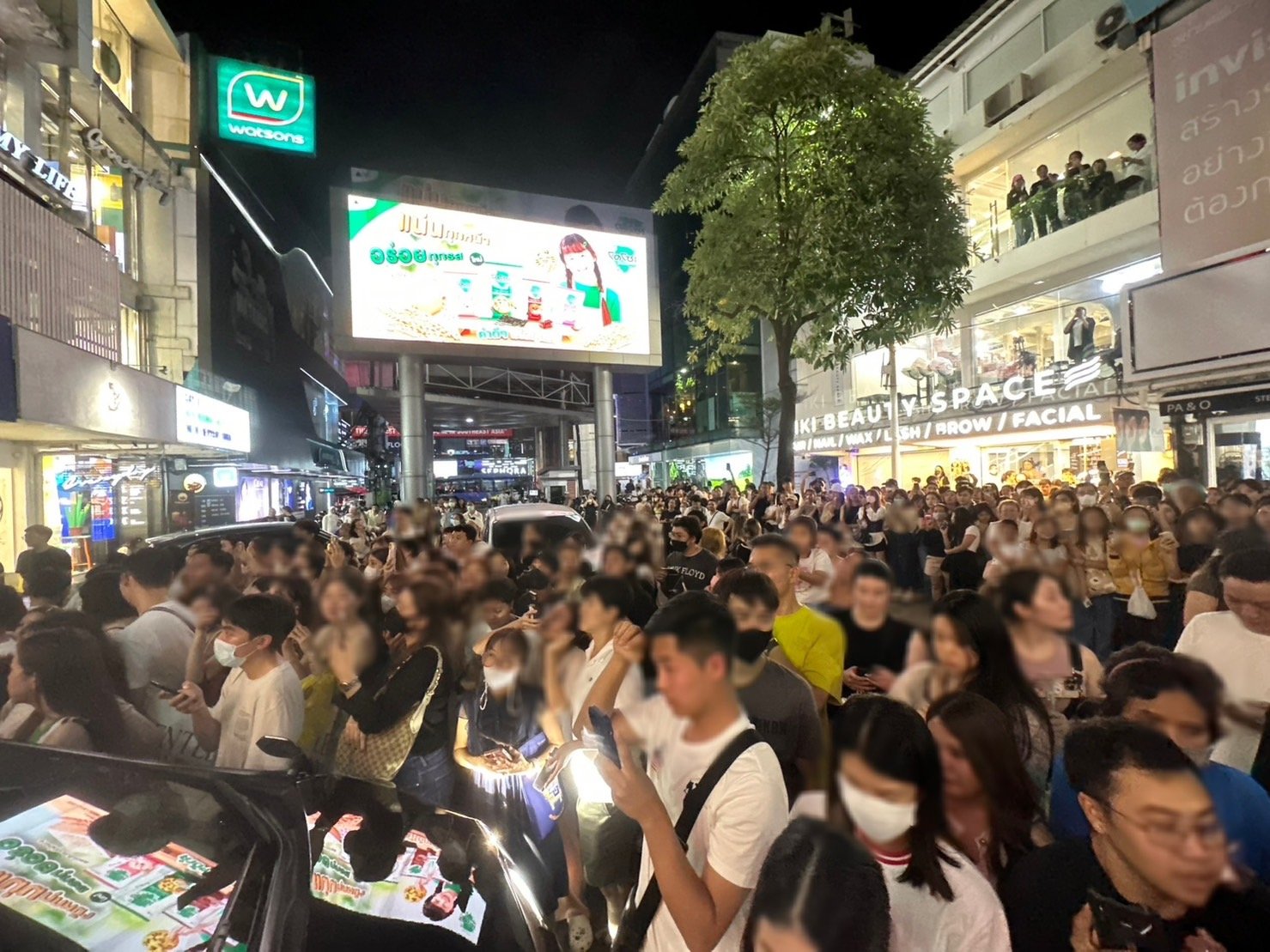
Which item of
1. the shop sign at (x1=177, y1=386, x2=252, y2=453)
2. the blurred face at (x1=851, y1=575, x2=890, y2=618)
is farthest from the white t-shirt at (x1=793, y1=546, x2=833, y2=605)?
the shop sign at (x1=177, y1=386, x2=252, y2=453)

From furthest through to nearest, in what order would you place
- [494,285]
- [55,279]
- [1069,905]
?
1. [494,285]
2. [55,279]
3. [1069,905]

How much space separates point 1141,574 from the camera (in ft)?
14.9

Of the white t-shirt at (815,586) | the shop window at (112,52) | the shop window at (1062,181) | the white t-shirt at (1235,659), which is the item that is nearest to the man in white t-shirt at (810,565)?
the white t-shirt at (815,586)

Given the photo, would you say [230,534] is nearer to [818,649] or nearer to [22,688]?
[22,688]

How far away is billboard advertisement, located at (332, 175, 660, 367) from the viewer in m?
13.7

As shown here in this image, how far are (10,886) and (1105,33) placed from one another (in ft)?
61.8

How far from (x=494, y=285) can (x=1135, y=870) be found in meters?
15.2

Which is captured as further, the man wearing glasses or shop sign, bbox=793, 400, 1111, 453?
shop sign, bbox=793, 400, 1111, 453

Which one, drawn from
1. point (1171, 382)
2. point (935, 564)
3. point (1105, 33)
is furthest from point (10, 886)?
point (1105, 33)

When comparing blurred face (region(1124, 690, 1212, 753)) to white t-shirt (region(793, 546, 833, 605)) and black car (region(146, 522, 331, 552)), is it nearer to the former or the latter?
white t-shirt (region(793, 546, 833, 605))

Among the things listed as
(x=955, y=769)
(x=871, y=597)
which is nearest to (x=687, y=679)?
(x=955, y=769)

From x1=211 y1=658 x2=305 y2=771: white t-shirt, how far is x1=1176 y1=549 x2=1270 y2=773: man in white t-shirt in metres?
3.09

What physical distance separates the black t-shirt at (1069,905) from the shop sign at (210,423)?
1277 cm

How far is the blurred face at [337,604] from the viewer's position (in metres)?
3.06
